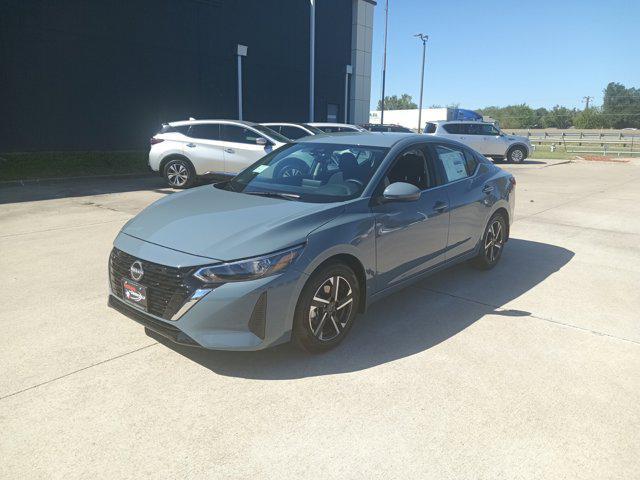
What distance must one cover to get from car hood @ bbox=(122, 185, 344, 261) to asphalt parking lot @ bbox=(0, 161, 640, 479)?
33.7 inches

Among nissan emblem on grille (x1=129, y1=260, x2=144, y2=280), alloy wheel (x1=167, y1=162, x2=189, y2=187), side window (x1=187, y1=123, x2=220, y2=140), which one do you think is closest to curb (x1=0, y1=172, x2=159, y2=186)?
alloy wheel (x1=167, y1=162, x2=189, y2=187)

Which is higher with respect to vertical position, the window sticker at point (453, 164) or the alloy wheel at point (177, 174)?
the window sticker at point (453, 164)

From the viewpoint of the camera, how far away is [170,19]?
1775 cm

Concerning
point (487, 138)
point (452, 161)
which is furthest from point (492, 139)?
point (452, 161)

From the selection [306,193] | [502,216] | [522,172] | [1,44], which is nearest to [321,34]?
[522,172]

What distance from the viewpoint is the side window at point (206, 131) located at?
470 inches

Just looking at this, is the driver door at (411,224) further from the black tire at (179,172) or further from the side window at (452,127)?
the side window at (452,127)

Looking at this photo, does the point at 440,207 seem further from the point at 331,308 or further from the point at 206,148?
the point at 206,148

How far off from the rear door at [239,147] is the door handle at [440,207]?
7.28 metres

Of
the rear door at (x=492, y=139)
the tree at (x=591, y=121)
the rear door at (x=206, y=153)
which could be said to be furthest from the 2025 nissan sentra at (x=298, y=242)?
the tree at (x=591, y=121)

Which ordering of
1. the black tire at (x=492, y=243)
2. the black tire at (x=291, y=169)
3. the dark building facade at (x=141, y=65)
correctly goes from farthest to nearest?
1. the dark building facade at (x=141, y=65)
2. the black tire at (x=492, y=243)
3. the black tire at (x=291, y=169)

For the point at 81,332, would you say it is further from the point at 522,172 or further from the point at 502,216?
the point at 522,172

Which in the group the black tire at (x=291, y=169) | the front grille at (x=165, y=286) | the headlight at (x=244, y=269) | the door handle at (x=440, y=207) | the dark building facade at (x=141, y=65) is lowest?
the front grille at (x=165, y=286)

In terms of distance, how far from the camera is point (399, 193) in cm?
393
